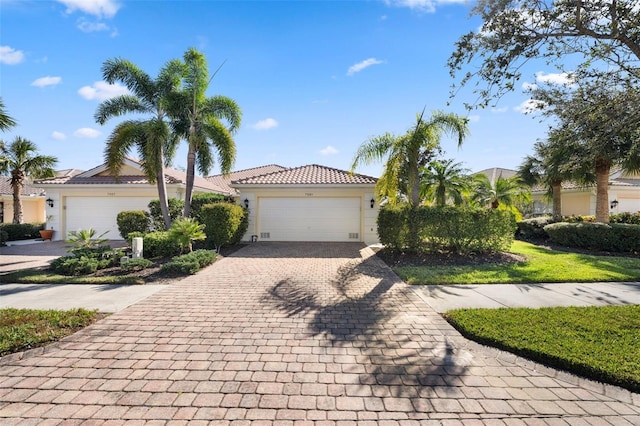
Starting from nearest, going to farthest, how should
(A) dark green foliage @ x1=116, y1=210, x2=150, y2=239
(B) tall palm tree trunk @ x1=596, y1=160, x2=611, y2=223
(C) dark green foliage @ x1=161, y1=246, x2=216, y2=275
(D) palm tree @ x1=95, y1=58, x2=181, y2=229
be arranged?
(C) dark green foliage @ x1=161, y1=246, x2=216, y2=275
(D) palm tree @ x1=95, y1=58, x2=181, y2=229
(A) dark green foliage @ x1=116, y1=210, x2=150, y2=239
(B) tall palm tree trunk @ x1=596, y1=160, x2=611, y2=223

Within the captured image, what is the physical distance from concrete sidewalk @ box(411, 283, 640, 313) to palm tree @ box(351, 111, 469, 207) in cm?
447

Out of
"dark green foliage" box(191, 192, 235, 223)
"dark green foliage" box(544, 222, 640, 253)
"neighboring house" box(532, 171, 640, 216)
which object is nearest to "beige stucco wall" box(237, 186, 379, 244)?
"dark green foliage" box(191, 192, 235, 223)

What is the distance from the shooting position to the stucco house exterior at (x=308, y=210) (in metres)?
14.8

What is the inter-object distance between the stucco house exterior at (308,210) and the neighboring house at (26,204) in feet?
64.8

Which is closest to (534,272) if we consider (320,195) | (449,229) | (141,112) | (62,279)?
(449,229)

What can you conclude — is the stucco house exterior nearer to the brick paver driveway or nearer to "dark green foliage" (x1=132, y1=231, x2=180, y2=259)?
"dark green foliage" (x1=132, y1=231, x2=180, y2=259)

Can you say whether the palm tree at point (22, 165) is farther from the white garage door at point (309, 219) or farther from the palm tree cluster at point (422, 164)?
the palm tree cluster at point (422, 164)

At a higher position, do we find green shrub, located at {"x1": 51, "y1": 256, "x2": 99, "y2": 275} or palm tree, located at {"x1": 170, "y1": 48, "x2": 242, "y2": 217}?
palm tree, located at {"x1": 170, "y1": 48, "x2": 242, "y2": 217}

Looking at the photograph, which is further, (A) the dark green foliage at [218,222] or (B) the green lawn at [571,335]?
(A) the dark green foliage at [218,222]

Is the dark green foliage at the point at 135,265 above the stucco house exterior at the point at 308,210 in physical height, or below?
below

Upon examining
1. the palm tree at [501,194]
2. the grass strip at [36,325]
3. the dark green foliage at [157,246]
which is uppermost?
the palm tree at [501,194]

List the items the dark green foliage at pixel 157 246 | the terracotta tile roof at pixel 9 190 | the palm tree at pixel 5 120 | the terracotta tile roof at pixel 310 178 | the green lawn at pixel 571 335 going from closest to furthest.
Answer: the green lawn at pixel 571 335, the dark green foliage at pixel 157 246, the palm tree at pixel 5 120, the terracotta tile roof at pixel 310 178, the terracotta tile roof at pixel 9 190

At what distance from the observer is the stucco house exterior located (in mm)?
→ 14789

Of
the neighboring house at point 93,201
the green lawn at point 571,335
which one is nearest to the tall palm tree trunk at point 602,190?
the green lawn at point 571,335
